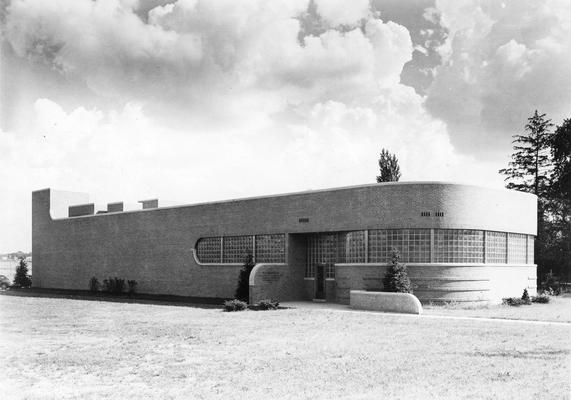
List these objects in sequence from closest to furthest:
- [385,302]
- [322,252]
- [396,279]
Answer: [385,302], [396,279], [322,252]

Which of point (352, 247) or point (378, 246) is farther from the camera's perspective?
point (352, 247)

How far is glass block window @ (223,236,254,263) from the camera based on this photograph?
3100 centimetres

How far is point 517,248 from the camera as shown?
28.6 meters

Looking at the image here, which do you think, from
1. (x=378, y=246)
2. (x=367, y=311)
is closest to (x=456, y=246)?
(x=378, y=246)

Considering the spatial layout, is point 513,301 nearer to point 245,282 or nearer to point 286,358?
point 245,282

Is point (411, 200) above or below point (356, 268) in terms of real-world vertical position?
above

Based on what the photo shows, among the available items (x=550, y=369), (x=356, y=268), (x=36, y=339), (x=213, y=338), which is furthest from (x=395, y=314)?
(x=36, y=339)

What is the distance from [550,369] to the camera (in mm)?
10820

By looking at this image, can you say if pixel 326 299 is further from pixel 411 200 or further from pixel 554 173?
pixel 554 173

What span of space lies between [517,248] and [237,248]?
15345 mm

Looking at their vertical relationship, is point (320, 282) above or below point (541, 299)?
above

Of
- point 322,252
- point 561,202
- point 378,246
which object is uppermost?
point 561,202

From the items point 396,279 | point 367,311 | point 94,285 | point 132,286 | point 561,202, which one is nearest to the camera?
point 367,311

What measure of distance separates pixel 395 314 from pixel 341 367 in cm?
1111
